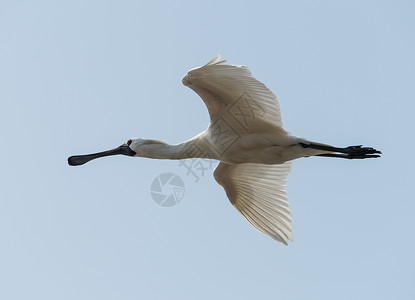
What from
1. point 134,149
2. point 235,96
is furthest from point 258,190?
point 235,96

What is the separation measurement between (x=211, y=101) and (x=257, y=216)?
113 inches

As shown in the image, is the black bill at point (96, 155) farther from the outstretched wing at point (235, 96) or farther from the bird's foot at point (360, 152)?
the bird's foot at point (360, 152)

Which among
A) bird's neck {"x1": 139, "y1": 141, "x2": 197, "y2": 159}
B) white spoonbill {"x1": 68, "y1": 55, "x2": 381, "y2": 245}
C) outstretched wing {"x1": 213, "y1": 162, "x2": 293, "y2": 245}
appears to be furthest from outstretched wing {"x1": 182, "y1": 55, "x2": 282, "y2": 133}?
outstretched wing {"x1": 213, "y1": 162, "x2": 293, "y2": 245}

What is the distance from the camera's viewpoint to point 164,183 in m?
16.1

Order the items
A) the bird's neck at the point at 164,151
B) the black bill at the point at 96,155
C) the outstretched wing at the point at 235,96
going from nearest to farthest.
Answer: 1. the outstretched wing at the point at 235,96
2. the bird's neck at the point at 164,151
3. the black bill at the point at 96,155

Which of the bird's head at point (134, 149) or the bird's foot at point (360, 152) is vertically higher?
the bird's head at point (134, 149)

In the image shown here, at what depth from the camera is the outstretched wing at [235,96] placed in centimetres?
1256

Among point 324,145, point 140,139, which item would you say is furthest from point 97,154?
point 324,145

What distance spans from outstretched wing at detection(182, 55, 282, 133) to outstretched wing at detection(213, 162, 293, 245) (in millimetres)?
1747

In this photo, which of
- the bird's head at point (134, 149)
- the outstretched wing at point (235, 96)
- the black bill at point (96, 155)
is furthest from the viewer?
the black bill at point (96, 155)

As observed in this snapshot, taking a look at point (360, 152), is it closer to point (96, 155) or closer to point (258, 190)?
point (258, 190)

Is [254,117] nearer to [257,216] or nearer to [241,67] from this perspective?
[241,67]

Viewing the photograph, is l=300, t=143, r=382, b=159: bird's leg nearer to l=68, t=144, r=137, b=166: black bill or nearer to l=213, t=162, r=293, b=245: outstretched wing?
l=213, t=162, r=293, b=245: outstretched wing

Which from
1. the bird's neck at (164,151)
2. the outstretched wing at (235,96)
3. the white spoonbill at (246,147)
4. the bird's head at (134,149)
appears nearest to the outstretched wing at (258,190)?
the white spoonbill at (246,147)
